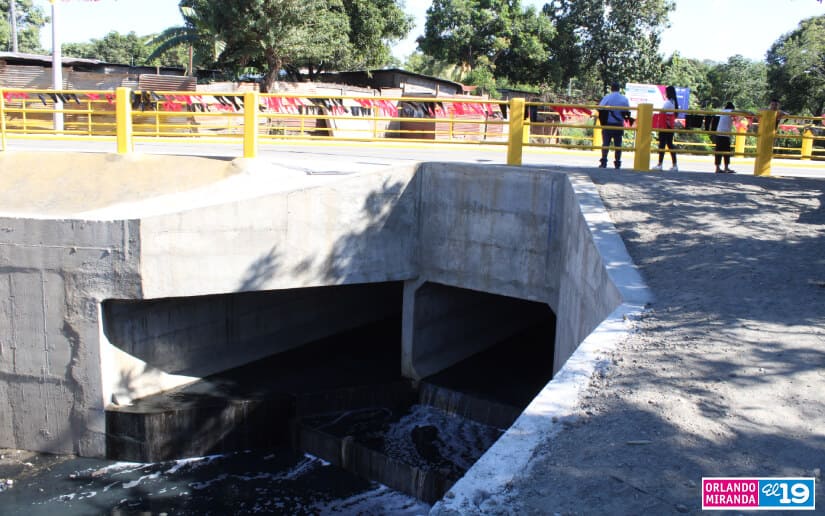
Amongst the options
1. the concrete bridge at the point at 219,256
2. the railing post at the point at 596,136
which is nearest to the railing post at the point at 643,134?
the railing post at the point at 596,136

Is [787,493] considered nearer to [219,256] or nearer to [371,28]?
[219,256]

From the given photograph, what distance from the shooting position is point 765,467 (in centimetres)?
379

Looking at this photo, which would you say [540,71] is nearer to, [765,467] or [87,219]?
[87,219]

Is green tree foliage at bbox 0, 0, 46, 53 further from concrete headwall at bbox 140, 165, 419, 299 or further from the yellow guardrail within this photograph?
concrete headwall at bbox 140, 165, 419, 299

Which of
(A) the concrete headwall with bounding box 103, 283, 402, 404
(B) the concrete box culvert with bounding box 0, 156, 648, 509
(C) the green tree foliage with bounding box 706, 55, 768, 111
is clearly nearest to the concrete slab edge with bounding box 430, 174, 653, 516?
(B) the concrete box culvert with bounding box 0, 156, 648, 509

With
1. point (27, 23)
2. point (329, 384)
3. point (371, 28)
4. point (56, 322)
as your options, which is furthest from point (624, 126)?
point (27, 23)

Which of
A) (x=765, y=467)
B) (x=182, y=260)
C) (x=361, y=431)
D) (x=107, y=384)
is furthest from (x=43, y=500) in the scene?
(x=765, y=467)

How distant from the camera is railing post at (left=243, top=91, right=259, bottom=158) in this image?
12016 mm

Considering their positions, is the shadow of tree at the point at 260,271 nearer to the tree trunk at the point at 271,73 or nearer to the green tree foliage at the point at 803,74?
the tree trunk at the point at 271,73

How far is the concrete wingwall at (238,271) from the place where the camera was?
32.6ft

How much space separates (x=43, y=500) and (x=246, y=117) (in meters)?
6.65

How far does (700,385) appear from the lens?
4676 mm

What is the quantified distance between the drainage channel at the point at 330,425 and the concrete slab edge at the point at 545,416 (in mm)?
4623

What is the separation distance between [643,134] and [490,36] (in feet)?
106
